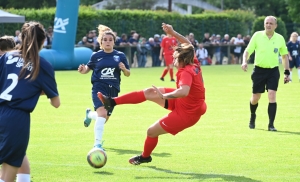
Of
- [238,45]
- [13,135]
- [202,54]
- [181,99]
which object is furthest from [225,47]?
[13,135]

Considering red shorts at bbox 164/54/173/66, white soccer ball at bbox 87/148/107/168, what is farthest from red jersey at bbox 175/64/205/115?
red shorts at bbox 164/54/173/66

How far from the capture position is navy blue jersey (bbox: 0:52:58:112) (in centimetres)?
633

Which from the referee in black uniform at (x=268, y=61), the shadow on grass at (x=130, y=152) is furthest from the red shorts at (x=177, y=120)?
the referee in black uniform at (x=268, y=61)

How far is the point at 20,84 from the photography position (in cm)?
635

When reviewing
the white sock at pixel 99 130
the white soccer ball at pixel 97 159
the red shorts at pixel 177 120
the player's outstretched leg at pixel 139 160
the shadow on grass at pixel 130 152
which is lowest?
the shadow on grass at pixel 130 152

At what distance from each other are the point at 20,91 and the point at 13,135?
1.30 ft

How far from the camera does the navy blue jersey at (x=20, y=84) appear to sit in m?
6.33

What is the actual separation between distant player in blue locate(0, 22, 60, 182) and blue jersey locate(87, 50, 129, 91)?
13.2ft

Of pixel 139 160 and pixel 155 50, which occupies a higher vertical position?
pixel 139 160

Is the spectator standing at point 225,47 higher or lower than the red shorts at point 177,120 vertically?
lower

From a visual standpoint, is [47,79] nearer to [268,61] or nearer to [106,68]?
[106,68]

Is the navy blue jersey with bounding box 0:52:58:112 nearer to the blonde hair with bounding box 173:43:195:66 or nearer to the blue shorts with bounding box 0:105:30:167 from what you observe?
the blue shorts with bounding box 0:105:30:167

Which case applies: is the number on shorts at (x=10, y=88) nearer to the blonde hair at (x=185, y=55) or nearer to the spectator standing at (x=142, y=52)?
the blonde hair at (x=185, y=55)

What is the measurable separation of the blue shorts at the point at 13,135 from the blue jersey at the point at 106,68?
4.21m
